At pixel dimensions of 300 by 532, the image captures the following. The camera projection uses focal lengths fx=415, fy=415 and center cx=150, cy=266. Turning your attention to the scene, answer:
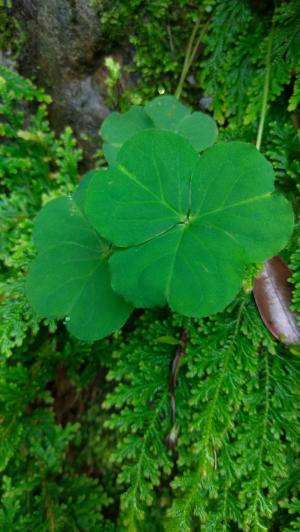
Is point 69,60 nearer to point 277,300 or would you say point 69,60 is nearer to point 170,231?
point 170,231

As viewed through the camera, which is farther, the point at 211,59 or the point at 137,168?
the point at 211,59

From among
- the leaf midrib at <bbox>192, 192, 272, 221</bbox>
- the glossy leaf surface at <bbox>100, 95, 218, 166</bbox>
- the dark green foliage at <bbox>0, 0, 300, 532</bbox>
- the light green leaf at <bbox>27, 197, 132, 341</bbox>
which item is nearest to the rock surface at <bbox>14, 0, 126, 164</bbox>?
the dark green foliage at <bbox>0, 0, 300, 532</bbox>

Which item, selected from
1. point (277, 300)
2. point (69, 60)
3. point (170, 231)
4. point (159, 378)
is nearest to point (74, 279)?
point (170, 231)

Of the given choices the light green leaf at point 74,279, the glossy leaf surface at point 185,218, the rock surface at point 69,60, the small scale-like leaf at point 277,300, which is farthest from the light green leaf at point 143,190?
the rock surface at point 69,60

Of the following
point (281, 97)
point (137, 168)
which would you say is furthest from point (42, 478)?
point (281, 97)

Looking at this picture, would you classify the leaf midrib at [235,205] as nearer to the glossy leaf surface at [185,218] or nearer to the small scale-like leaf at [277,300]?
the glossy leaf surface at [185,218]

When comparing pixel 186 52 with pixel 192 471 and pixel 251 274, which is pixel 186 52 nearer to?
pixel 251 274

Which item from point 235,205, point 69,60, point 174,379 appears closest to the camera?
point 235,205
